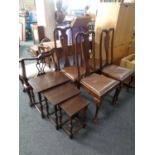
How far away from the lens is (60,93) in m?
1.70

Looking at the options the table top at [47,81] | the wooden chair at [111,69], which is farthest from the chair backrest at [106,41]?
the table top at [47,81]

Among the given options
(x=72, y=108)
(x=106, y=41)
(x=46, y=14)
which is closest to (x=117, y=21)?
(x=106, y=41)

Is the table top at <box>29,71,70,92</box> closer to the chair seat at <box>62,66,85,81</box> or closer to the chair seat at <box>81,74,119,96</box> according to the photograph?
the chair seat at <box>62,66,85,81</box>

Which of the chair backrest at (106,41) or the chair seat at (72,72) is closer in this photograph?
the chair seat at (72,72)

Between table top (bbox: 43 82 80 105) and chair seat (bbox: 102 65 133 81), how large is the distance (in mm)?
660

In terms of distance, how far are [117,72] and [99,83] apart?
0.45 m

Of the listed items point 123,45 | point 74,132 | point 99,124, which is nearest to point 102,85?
point 99,124

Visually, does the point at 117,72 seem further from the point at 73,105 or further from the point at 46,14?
the point at 46,14

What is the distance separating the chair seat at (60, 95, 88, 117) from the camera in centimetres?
150

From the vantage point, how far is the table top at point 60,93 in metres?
1.60

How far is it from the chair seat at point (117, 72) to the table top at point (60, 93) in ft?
2.17

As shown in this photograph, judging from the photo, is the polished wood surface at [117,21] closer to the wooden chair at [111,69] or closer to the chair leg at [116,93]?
the wooden chair at [111,69]
